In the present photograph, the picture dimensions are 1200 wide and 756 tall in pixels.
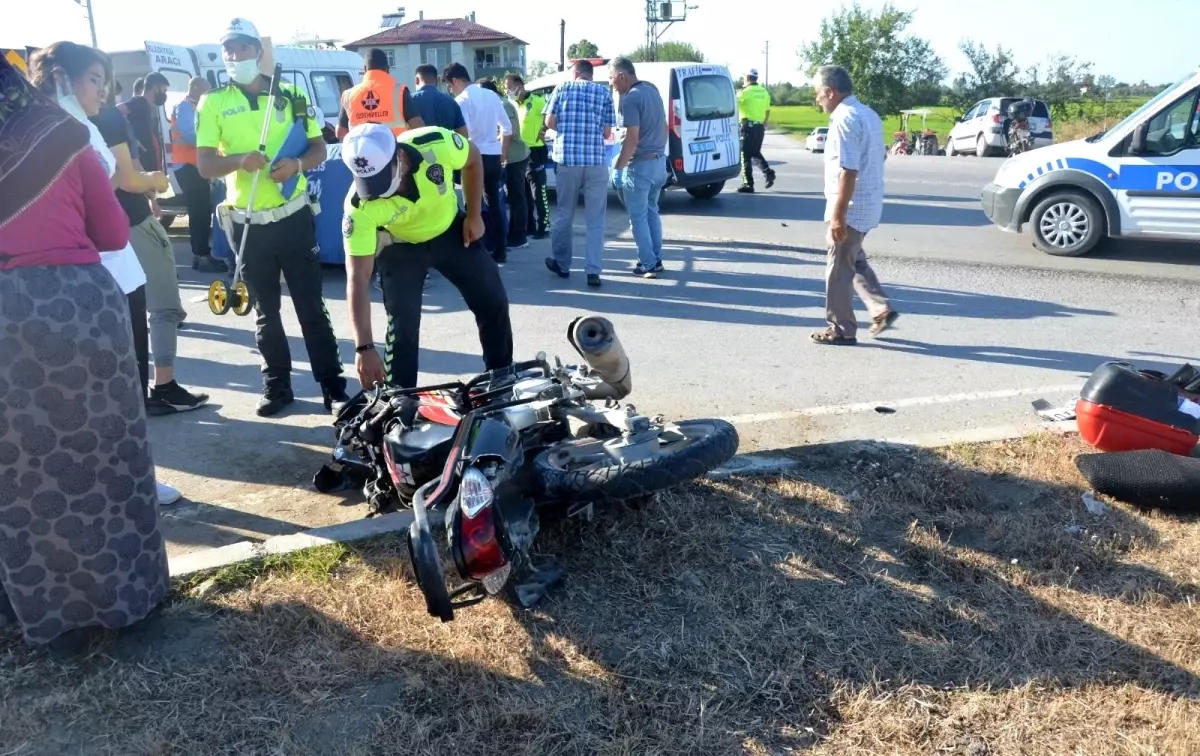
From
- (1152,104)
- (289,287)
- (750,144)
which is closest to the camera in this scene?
(289,287)

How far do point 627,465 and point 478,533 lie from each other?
1.77 ft

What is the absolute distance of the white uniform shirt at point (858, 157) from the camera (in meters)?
5.96

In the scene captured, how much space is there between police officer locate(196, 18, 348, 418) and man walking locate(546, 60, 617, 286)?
336 centimetres

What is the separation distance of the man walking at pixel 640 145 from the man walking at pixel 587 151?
0.19 metres

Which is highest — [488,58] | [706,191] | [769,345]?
[488,58]

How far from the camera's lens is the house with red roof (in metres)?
63.5

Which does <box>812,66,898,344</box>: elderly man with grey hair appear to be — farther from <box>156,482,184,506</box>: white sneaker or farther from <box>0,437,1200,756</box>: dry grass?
<box>156,482,184,506</box>: white sneaker

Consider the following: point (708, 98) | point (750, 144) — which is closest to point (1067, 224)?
point (708, 98)

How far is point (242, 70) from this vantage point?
4895mm

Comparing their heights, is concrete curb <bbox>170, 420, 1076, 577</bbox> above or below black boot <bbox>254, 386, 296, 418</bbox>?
below

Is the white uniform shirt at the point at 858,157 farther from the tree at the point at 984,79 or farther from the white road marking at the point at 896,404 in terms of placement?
the tree at the point at 984,79

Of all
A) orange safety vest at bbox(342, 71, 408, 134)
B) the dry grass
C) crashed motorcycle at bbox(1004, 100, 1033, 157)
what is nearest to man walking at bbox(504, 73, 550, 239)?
orange safety vest at bbox(342, 71, 408, 134)

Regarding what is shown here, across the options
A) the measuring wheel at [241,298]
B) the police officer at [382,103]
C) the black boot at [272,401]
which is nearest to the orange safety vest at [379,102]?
the police officer at [382,103]

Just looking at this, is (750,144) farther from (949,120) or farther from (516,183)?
(949,120)
